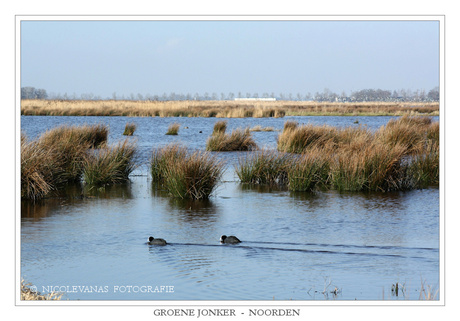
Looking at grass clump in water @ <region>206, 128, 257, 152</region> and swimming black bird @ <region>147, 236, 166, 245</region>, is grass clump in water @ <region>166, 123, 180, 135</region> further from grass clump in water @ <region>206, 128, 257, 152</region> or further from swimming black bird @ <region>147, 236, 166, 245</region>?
swimming black bird @ <region>147, 236, 166, 245</region>

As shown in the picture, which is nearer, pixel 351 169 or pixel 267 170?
pixel 351 169

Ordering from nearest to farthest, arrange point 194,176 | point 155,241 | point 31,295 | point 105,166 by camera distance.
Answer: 1. point 31,295
2. point 155,241
3. point 194,176
4. point 105,166

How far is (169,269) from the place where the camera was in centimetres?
746

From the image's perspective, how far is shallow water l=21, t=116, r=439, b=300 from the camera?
682 cm

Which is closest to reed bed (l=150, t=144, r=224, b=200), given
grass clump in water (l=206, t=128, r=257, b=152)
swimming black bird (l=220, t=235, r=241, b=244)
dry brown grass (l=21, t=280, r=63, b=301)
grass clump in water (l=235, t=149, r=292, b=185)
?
grass clump in water (l=235, t=149, r=292, b=185)

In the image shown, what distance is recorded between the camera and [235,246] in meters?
8.64

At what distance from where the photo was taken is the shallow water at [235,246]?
22.4ft

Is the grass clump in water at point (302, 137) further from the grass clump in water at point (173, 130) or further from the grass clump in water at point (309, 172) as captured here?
the grass clump in water at point (173, 130)

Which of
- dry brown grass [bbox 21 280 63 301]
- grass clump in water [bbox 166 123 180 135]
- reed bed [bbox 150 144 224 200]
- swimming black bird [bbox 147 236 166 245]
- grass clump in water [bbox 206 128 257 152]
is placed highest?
grass clump in water [bbox 166 123 180 135]

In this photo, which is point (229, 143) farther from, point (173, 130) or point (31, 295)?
point (31, 295)

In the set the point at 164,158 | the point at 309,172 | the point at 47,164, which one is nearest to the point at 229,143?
the point at 164,158

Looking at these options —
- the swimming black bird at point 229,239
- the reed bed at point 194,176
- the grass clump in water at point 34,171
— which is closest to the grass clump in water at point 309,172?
the reed bed at point 194,176
